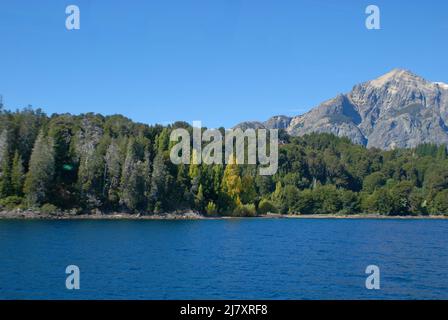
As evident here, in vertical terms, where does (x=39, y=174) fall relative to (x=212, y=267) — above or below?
above

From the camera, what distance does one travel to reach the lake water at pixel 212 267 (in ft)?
127

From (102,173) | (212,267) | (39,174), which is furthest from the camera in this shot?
(102,173)

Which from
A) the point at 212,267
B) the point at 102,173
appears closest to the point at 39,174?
the point at 102,173

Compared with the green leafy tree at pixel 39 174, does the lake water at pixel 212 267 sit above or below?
below

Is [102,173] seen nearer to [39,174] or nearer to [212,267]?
[39,174]

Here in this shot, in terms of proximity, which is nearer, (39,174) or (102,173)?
(39,174)

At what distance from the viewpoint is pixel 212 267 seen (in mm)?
50500

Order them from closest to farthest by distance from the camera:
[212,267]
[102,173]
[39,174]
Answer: [212,267], [39,174], [102,173]

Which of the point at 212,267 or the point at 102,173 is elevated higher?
the point at 102,173

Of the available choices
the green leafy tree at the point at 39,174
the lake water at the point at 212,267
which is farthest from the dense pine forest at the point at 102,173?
the lake water at the point at 212,267

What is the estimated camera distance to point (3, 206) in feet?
380

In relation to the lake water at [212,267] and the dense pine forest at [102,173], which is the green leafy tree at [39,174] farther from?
the lake water at [212,267]

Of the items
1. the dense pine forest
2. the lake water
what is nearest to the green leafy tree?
the dense pine forest
